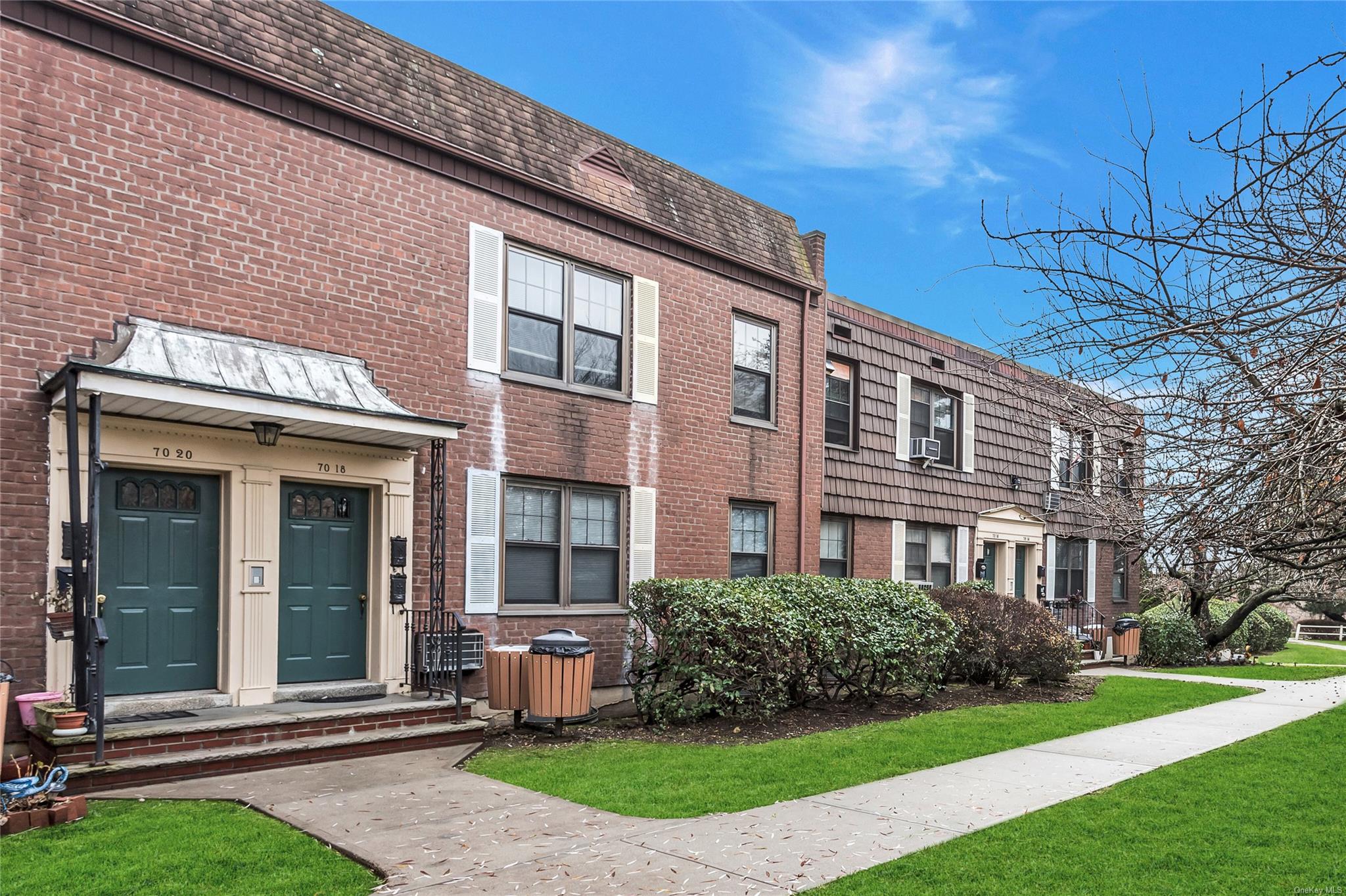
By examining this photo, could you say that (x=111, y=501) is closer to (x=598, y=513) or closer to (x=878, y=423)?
(x=598, y=513)

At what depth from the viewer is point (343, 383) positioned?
9.66 m

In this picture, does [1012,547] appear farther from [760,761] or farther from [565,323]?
[760,761]

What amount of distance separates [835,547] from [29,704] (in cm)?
1158

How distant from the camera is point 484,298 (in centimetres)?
1130

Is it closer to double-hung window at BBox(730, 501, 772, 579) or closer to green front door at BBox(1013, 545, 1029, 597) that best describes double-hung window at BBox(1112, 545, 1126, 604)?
green front door at BBox(1013, 545, 1029, 597)

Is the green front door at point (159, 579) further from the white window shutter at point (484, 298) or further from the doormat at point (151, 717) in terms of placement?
the white window shutter at point (484, 298)

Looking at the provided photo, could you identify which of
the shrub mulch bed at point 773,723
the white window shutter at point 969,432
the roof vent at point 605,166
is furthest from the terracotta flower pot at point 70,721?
the white window shutter at point 969,432

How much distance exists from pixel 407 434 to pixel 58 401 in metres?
2.91

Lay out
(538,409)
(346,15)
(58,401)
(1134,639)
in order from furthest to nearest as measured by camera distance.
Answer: (1134,639)
(538,409)
(346,15)
(58,401)

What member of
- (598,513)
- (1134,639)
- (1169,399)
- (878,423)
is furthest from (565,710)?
(1134,639)

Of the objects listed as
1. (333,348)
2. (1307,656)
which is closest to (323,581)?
(333,348)

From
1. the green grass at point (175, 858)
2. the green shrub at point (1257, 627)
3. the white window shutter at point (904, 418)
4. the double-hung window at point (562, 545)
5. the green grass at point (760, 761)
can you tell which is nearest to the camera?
the green grass at point (175, 858)

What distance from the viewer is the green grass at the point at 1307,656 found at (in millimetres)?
22302

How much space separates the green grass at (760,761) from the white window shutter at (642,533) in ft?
10.5
